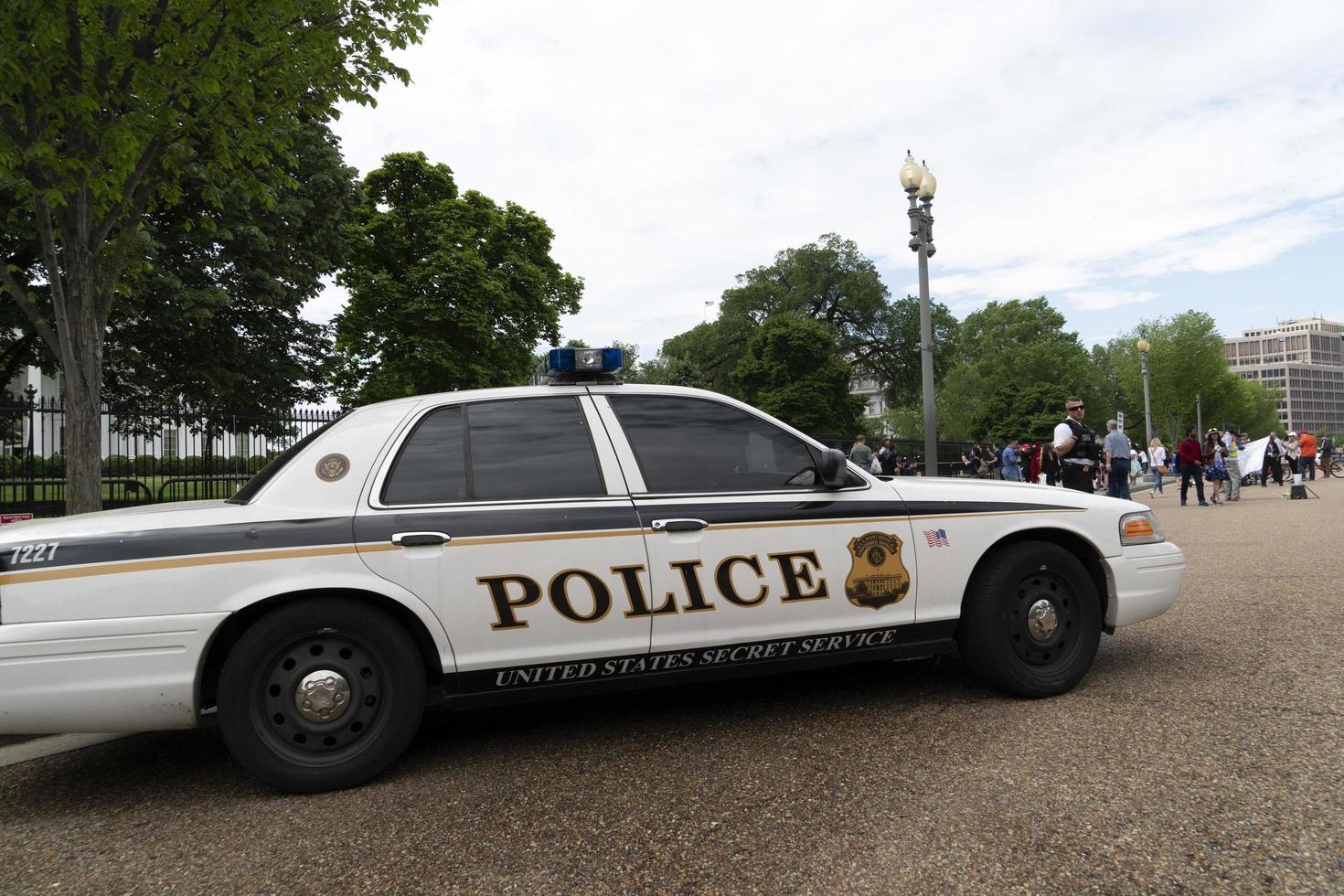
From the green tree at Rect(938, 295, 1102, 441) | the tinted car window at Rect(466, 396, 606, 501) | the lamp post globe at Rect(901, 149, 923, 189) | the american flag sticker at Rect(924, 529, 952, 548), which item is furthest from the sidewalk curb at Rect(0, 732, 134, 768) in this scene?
the green tree at Rect(938, 295, 1102, 441)

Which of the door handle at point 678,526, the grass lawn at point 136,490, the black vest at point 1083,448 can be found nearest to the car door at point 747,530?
the door handle at point 678,526

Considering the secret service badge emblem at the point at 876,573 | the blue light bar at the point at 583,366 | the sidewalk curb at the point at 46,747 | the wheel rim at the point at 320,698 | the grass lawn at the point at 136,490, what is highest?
the blue light bar at the point at 583,366

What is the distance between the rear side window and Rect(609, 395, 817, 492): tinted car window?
0.27 meters

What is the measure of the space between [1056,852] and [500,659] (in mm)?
2116

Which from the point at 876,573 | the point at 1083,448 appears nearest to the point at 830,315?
the point at 1083,448

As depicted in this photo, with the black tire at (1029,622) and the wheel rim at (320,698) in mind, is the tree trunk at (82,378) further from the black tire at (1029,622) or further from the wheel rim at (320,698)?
the black tire at (1029,622)

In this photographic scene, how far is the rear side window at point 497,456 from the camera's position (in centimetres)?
362

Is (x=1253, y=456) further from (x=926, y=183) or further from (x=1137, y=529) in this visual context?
(x=1137, y=529)

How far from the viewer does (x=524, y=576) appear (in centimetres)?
353

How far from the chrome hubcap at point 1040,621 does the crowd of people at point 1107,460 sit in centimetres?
521

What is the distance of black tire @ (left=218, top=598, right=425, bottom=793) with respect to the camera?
3.24 m

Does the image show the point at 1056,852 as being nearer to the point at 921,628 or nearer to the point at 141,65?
the point at 921,628

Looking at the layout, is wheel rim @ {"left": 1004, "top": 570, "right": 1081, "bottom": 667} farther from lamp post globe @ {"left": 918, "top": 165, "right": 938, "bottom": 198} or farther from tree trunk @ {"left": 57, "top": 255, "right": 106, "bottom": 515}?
lamp post globe @ {"left": 918, "top": 165, "right": 938, "bottom": 198}

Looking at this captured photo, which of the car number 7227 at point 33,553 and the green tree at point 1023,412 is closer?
the car number 7227 at point 33,553
